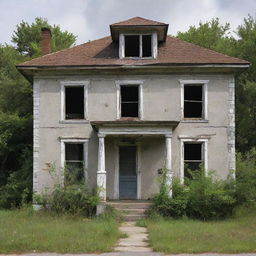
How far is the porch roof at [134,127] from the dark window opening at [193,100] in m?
2.26

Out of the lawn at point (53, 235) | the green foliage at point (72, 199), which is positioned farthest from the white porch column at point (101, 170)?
the lawn at point (53, 235)

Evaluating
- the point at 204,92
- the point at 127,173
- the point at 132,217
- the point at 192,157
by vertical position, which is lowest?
the point at 132,217

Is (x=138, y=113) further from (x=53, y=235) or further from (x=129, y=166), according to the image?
(x=53, y=235)

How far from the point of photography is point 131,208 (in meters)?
16.4

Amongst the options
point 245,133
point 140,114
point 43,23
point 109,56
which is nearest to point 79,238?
point 140,114

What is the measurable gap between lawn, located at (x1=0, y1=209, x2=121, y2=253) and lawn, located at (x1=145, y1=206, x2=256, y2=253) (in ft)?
4.26

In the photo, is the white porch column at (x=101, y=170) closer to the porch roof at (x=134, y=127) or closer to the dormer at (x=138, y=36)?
the porch roof at (x=134, y=127)

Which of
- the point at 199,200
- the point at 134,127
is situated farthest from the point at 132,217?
the point at 134,127

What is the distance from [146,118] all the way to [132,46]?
3487mm

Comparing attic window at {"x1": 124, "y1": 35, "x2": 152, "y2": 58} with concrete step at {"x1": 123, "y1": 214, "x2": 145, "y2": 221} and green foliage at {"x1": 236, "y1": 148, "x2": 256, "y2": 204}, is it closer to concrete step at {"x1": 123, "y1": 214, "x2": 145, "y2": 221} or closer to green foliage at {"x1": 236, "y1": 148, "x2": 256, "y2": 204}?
green foliage at {"x1": 236, "y1": 148, "x2": 256, "y2": 204}

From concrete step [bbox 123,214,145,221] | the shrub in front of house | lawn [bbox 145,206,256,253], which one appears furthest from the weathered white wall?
lawn [bbox 145,206,256,253]

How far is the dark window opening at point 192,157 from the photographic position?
58.7 feet

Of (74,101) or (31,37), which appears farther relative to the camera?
(31,37)

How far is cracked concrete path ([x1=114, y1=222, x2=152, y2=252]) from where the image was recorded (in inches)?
398
